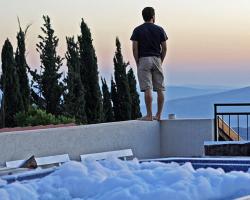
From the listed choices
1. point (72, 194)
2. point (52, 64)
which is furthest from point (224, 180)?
point (52, 64)

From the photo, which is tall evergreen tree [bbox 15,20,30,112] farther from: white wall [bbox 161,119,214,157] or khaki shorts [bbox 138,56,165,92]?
khaki shorts [bbox 138,56,165,92]

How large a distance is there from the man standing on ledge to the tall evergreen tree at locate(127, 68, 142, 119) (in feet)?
34.3

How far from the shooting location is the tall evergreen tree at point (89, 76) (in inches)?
659

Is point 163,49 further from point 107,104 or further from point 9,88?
point 107,104

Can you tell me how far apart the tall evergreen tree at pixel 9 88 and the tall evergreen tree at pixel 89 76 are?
2.13 m

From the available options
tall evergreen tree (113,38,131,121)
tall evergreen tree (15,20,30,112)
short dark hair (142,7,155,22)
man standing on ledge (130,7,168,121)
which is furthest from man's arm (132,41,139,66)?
tall evergreen tree (113,38,131,121)

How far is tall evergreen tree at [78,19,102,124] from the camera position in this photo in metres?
16.7

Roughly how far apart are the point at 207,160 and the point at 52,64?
11.8 m

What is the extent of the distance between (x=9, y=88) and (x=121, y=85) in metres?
3.49

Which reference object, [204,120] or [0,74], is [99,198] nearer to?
[204,120]

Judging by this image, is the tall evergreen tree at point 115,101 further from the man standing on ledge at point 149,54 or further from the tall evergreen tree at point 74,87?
the man standing on ledge at point 149,54

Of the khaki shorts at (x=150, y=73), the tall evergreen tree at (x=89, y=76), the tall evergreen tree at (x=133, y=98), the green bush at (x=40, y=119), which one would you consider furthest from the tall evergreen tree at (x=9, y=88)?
the khaki shorts at (x=150, y=73)

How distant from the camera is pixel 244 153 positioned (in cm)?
635

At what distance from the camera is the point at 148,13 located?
23.9ft
